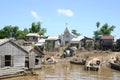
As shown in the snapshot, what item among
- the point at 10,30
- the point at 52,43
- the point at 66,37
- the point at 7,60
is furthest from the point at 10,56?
the point at 10,30

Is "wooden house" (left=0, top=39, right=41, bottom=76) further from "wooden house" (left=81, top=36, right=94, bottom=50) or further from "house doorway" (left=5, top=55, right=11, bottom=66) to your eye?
"wooden house" (left=81, top=36, right=94, bottom=50)

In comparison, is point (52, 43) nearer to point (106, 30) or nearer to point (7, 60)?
point (106, 30)

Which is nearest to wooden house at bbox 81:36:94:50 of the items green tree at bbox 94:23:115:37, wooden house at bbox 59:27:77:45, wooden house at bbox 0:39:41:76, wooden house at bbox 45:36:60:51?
wooden house at bbox 59:27:77:45

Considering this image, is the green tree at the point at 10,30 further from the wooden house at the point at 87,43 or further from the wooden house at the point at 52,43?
the wooden house at the point at 87,43

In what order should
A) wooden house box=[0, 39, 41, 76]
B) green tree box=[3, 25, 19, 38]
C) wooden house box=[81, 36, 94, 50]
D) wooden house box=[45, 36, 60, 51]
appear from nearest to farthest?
wooden house box=[0, 39, 41, 76] < wooden house box=[81, 36, 94, 50] < wooden house box=[45, 36, 60, 51] < green tree box=[3, 25, 19, 38]

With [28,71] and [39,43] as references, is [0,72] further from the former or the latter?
[39,43]

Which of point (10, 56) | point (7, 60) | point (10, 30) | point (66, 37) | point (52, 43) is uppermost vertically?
point (10, 30)

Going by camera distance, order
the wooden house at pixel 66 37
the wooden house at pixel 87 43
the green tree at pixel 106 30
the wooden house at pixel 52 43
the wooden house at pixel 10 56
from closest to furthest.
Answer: the wooden house at pixel 10 56, the wooden house at pixel 87 43, the wooden house at pixel 52 43, the wooden house at pixel 66 37, the green tree at pixel 106 30

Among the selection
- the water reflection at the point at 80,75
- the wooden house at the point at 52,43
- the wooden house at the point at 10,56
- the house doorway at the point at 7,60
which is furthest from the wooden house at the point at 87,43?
the house doorway at the point at 7,60

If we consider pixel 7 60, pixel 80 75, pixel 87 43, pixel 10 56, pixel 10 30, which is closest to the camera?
pixel 7 60

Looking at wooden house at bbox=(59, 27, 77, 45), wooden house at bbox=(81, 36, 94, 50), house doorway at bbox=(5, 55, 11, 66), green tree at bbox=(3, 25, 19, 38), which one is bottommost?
house doorway at bbox=(5, 55, 11, 66)

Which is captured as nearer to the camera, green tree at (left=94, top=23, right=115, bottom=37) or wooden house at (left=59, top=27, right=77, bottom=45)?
wooden house at (left=59, top=27, right=77, bottom=45)

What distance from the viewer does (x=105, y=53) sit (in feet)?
200

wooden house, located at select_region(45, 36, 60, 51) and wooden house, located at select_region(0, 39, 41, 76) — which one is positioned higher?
wooden house, located at select_region(45, 36, 60, 51)
